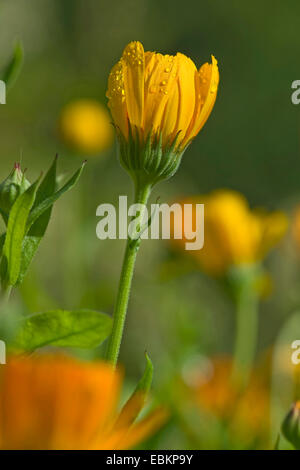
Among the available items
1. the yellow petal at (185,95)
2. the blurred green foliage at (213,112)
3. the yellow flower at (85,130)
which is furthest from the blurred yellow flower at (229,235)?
the yellow petal at (185,95)

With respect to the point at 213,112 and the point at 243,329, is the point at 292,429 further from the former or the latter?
the point at 213,112

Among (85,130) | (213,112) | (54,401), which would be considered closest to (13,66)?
(54,401)

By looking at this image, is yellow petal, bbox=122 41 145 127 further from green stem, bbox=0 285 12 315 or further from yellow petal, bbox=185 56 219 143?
green stem, bbox=0 285 12 315

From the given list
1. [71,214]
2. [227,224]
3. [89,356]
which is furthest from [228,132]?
[89,356]

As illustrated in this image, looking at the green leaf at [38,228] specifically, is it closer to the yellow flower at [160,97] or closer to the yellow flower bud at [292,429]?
the yellow flower at [160,97]

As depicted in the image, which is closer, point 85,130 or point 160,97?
point 160,97

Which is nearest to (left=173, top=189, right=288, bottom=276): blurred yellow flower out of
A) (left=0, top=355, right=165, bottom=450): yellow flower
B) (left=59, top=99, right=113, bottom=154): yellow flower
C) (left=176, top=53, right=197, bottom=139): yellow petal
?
(left=59, top=99, right=113, bottom=154): yellow flower
